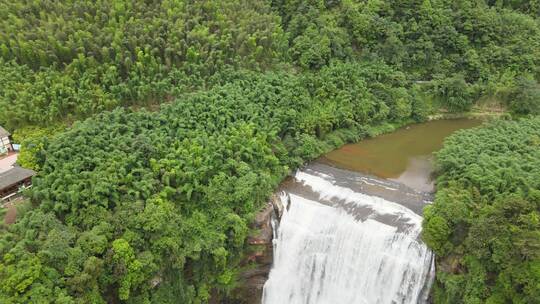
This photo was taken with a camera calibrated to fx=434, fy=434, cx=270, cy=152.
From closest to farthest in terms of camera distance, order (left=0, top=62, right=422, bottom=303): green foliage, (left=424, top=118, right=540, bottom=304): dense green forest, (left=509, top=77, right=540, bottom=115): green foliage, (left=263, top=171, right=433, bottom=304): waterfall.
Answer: (left=424, top=118, right=540, bottom=304): dense green forest
(left=0, top=62, right=422, bottom=303): green foliage
(left=263, top=171, right=433, bottom=304): waterfall
(left=509, top=77, right=540, bottom=115): green foliage

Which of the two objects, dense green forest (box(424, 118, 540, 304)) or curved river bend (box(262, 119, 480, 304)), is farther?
curved river bend (box(262, 119, 480, 304))

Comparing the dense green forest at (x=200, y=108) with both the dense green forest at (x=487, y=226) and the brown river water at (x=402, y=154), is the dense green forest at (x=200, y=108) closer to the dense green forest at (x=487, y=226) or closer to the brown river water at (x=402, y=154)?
the dense green forest at (x=487, y=226)

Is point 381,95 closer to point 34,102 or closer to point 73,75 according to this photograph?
point 73,75

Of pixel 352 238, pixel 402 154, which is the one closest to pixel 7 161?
pixel 352 238

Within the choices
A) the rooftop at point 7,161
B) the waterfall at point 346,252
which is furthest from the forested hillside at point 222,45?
the waterfall at point 346,252

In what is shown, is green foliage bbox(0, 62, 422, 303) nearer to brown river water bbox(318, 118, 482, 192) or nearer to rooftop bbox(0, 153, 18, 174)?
brown river water bbox(318, 118, 482, 192)

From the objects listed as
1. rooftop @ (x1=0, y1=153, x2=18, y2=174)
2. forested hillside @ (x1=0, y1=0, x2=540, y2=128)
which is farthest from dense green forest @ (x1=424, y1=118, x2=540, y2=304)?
rooftop @ (x1=0, y1=153, x2=18, y2=174)
